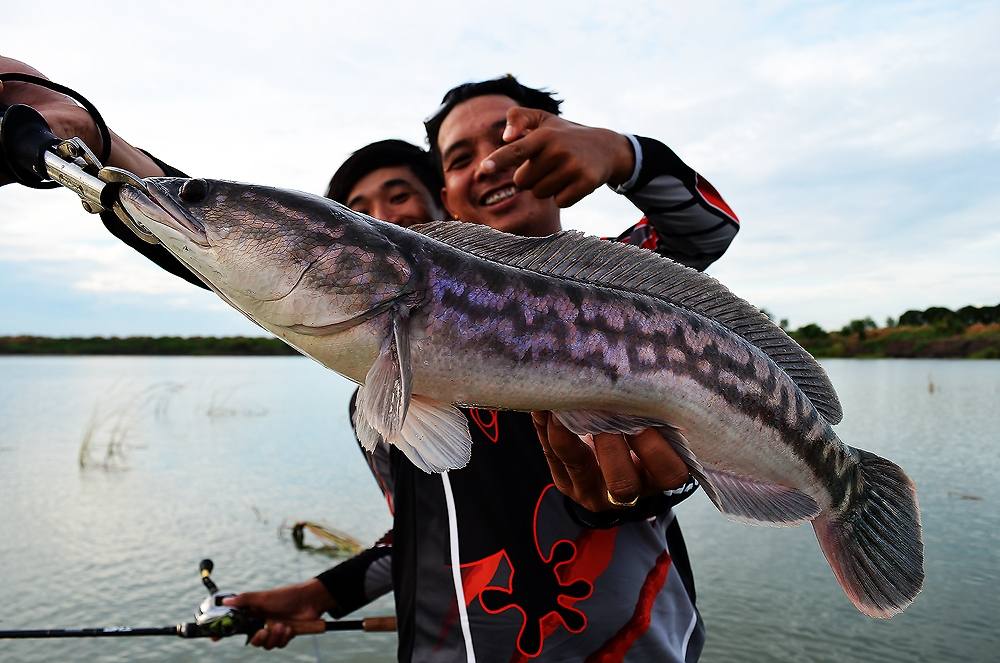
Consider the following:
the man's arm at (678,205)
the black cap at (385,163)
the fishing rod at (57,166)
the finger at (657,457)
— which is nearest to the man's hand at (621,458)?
the finger at (657,457)

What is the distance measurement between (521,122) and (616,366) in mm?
982

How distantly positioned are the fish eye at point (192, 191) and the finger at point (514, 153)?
3.00ft

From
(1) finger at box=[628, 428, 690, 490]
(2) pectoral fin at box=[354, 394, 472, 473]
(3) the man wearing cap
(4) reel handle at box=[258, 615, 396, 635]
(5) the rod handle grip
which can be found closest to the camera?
(2) pectoral fin at box=[354, 394, 472, 473]

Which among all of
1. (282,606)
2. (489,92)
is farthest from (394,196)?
(282,606)

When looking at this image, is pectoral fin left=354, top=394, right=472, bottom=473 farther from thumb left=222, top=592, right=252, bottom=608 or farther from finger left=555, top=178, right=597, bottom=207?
thumb left=222, top=592, right=252, bottom=608

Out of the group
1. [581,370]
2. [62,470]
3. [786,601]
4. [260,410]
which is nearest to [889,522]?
[581,370]

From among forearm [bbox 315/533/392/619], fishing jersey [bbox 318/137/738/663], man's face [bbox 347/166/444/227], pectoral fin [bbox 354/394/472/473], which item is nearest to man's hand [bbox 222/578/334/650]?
forearm [bbox 315/533/392/619]

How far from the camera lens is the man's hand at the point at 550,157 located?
7.68 feet

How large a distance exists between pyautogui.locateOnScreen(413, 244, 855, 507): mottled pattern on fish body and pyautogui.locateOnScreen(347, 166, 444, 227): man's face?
2557mm

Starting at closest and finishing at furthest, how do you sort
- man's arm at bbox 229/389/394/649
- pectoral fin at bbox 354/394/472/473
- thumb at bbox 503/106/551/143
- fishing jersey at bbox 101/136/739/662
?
pectoral fin at bbox 354/394/472/473, thumb at bbox 503/106/551/143, fishing jersey at bbox 101/136/739/662, man's arm at bbox 229/389/394/649

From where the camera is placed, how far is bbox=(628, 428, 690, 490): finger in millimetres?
2334

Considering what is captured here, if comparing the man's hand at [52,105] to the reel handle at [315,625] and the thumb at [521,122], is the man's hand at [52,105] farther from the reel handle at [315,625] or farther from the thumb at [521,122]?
the reel handle at [315,625]

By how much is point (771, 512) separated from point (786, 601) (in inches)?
359

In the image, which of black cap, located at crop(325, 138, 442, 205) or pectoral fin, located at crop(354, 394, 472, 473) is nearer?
pectoral fin, located at crop(354, 394, 472, 473)
